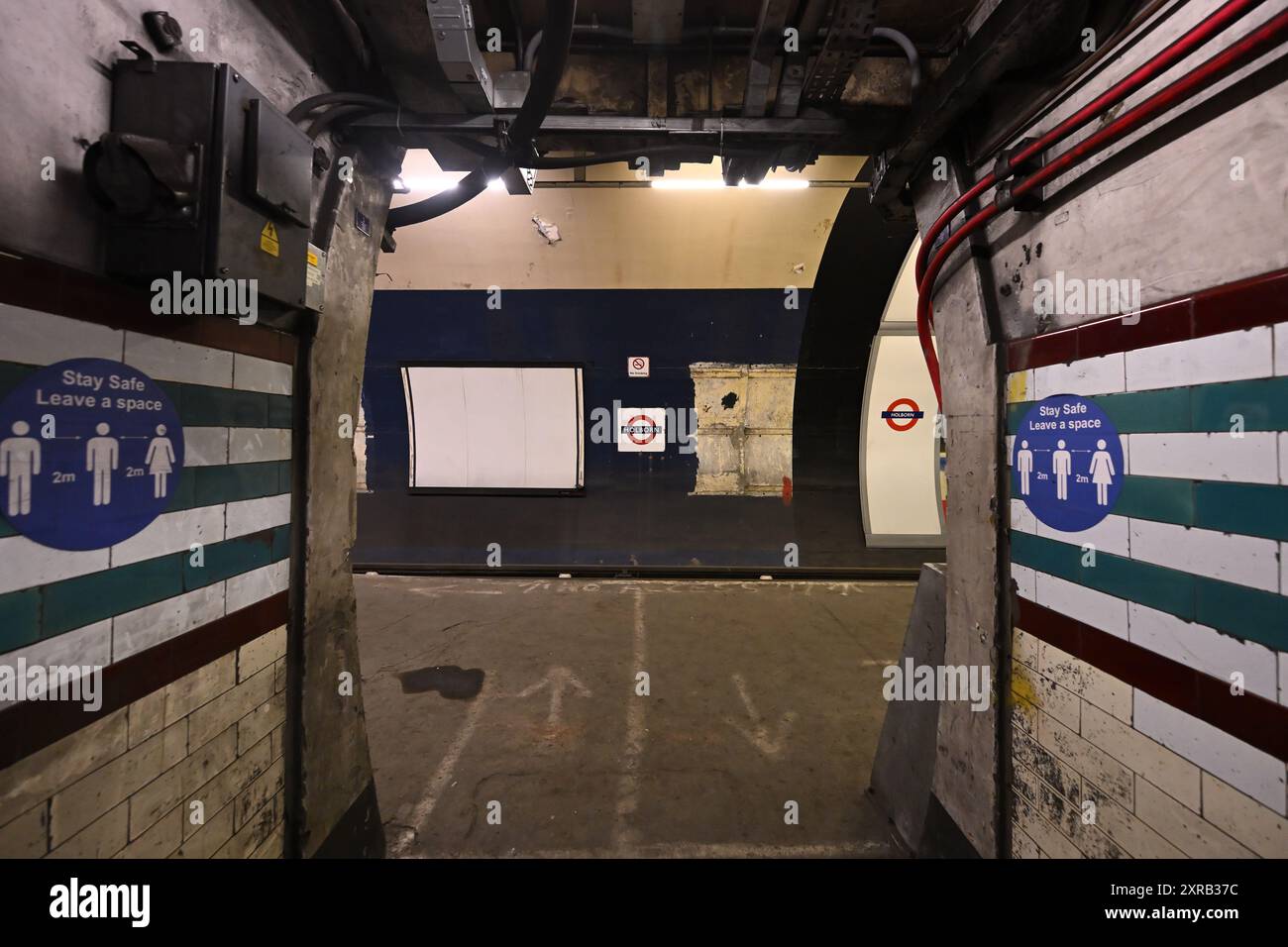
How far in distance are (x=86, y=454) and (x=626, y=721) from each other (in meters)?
2.88

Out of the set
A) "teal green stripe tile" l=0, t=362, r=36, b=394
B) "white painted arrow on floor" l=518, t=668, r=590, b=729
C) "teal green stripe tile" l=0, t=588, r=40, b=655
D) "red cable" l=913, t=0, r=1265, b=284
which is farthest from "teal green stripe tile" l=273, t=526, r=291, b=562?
"red cable" l=913, t=0, r=1265, b=284

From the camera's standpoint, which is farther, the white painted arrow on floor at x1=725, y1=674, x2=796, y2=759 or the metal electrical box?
the white painted arrow on floor at x1=725, y1=674, x2=796, y2=759

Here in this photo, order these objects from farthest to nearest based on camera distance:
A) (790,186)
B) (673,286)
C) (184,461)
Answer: (673,286) < (790,186) < (184,461)

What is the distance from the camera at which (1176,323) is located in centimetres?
121

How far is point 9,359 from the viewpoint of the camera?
1036 mm

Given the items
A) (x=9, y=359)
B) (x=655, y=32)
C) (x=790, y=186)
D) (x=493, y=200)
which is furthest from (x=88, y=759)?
(x=790, y=186)

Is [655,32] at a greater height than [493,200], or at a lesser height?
lesser

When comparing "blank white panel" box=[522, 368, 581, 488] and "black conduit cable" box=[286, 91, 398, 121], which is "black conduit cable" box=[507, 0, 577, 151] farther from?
"blank white panel" box=[522, 368, 581, 488]

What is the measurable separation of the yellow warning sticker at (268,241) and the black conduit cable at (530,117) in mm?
1006

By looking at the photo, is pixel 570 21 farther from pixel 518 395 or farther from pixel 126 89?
pixel 518 395

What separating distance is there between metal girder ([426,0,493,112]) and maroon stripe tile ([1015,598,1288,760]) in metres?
2.97

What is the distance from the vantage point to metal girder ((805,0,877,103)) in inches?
64.1

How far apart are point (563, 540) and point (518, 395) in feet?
6.44

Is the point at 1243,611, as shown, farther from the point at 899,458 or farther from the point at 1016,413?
the point at 899,458
